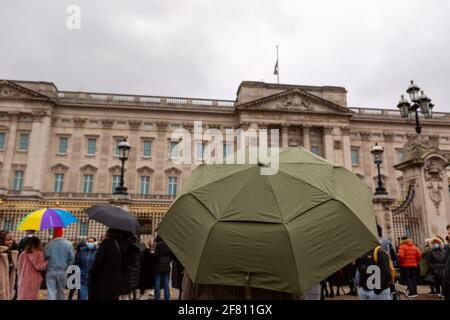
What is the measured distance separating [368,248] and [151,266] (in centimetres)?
866

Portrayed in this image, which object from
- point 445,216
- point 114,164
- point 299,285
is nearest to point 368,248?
point 299,285

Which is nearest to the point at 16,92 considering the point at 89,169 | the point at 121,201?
the point at 89,169

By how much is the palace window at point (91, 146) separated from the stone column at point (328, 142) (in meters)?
27.4

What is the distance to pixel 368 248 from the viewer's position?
8.32 ft

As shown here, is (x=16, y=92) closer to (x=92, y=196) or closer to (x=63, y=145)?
(x=63, y=145)

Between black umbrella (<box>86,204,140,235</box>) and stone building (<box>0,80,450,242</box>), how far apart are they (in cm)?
3184

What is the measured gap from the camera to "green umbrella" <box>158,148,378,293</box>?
2.43 meters

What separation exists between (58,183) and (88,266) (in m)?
34.3

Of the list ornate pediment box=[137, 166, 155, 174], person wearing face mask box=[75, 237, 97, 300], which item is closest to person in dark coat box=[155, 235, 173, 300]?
person wearing face mask box=[75, 237, 97, 300]

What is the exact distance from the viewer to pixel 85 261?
8.63m

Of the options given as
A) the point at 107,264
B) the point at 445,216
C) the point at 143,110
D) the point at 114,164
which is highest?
the point at 143,110

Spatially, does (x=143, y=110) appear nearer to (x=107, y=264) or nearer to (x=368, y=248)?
(x=107, y=264)

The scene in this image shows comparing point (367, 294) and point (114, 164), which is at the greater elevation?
point (114, 164)

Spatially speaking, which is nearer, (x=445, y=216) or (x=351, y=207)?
(x=351, y=207)
